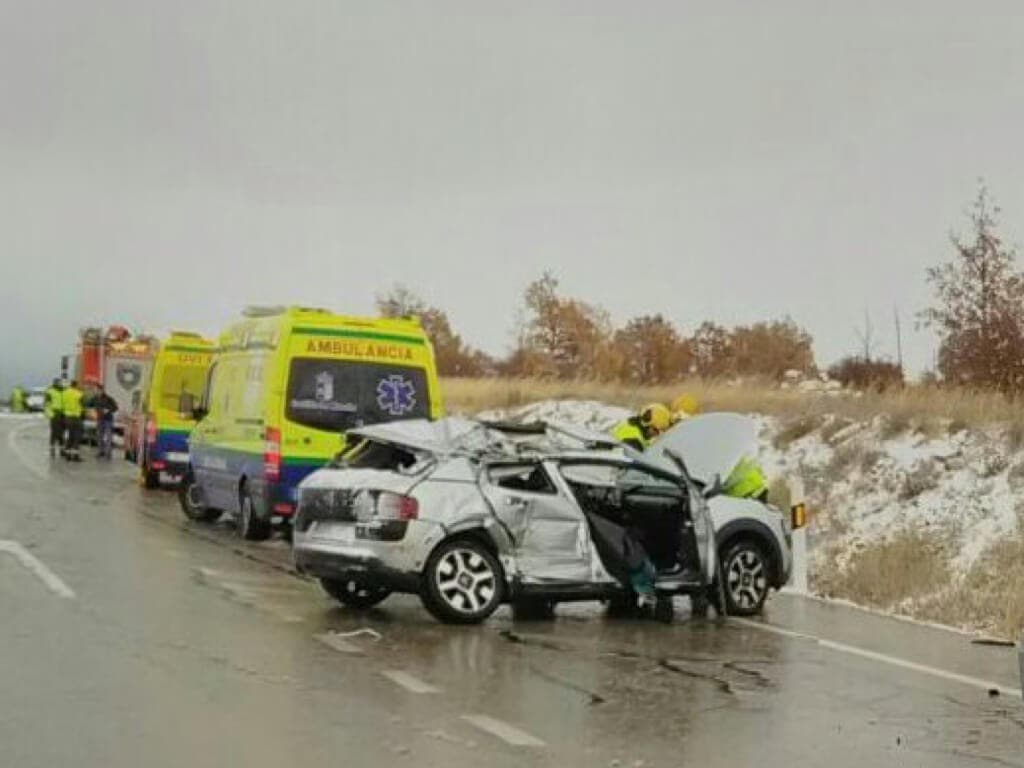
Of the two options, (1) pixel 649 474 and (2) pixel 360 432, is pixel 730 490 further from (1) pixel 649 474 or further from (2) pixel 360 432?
(2) pixel 360 432

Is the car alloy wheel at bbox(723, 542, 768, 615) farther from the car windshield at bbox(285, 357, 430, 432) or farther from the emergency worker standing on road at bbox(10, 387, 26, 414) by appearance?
the emergency worker standing on road at bbox(10, 387, 26, 414)

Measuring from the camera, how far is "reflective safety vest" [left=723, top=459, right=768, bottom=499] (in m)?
12.7

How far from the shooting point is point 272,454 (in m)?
16.1

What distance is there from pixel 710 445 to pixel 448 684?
4659 millimetres

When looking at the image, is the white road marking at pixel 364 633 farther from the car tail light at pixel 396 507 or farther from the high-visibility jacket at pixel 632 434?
the high-visibility jacket at pixel 632 434

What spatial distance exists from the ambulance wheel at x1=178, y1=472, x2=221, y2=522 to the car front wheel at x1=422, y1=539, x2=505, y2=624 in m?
9.05

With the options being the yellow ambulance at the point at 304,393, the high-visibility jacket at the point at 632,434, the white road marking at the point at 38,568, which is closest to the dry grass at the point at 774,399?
the high-visibility jacket at the point at 632,434

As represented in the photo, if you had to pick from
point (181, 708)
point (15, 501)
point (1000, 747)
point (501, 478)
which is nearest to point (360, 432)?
point (501, 478)

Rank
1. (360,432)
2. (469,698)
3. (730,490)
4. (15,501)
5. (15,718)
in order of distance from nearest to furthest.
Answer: (15,718)
(469,698)
(360,432)
(730,490)
(15,501)

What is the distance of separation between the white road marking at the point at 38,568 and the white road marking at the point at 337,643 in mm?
2552

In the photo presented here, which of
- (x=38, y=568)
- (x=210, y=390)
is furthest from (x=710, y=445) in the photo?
(x=210, y=390)

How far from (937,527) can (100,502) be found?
40.6 feet

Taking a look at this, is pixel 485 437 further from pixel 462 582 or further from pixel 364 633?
pixel 364 633

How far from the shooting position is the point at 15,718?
717 cm
